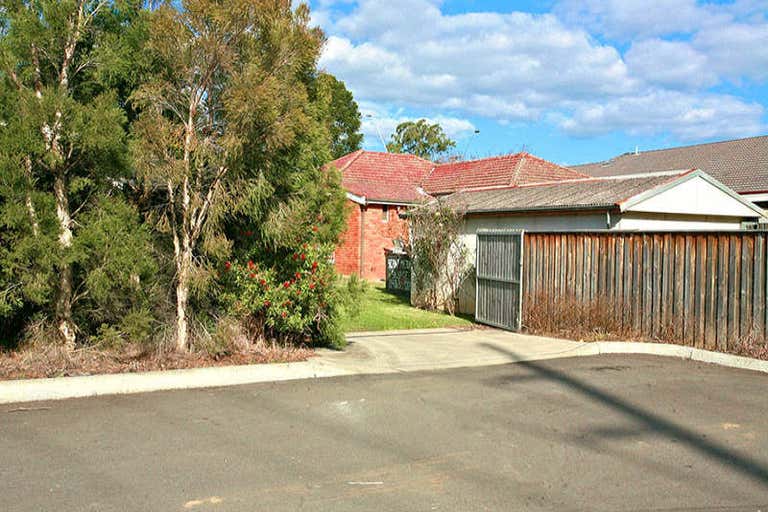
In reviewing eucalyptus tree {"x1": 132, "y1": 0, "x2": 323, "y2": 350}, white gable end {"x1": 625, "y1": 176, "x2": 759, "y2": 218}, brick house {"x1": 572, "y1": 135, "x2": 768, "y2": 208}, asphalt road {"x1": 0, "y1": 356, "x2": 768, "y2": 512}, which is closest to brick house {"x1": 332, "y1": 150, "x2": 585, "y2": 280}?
white gable end {"x1": 625, "y1": 176, "x2": 759, "y2": 218}

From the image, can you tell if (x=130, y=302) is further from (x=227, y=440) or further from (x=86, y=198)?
(x=227, y=440)

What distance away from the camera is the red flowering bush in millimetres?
9617

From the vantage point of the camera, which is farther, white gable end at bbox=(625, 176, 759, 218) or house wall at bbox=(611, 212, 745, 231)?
white gable end at bbox=(625, 176, 759, 218)

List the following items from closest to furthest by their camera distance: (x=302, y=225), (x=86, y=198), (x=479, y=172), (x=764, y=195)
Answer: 1. (x=86, y=198)
2. (x=302, y=225)
3. (x=479, y=172)
4. (x=764, y=195)

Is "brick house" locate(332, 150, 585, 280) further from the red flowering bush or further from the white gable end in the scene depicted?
the red flowering bush

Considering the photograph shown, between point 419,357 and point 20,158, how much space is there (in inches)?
242

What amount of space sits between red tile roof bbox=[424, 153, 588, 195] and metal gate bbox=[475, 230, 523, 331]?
10.7 metres

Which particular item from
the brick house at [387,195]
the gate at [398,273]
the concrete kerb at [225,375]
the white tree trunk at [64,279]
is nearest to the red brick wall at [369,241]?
the brick house at [387,195]

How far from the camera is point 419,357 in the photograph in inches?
419

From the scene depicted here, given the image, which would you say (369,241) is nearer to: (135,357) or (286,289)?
(286,289)

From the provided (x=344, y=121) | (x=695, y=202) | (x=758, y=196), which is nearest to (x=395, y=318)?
(x=695, y=202)

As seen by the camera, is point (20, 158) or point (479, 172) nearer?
point (20, 158)

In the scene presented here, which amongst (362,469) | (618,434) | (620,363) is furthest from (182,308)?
(620,363)

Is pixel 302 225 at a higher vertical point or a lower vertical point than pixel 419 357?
higher
